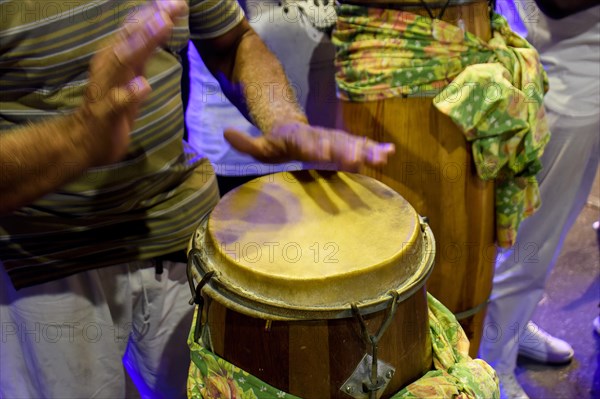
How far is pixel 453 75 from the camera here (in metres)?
1.67

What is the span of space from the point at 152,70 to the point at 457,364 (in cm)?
94

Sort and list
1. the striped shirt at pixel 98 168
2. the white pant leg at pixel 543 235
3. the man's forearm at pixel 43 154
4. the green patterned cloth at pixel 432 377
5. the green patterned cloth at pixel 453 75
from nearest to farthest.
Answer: the man's forearm at pixel 43 154 < the green patterned cloth at pixel 432 377 < the striped shirt at pixel 98 168 < the green patterned cloth at pixel 453 75 < the white pant leg at pixel 543 235

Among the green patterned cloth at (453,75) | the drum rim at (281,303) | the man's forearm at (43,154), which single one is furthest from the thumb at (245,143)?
the green patterned cloth at (453,75)

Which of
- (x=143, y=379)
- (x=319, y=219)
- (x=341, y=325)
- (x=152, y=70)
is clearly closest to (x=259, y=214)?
(x=319, y=219)

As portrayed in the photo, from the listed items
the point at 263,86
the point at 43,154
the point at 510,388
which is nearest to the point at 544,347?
the point at 510,388

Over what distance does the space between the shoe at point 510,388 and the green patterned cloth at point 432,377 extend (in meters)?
1.22

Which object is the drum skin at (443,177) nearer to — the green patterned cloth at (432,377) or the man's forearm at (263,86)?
the man's forearm at (263,86)

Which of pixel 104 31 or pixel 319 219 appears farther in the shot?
pixel 104 31

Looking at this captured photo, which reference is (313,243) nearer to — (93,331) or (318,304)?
(318,304)

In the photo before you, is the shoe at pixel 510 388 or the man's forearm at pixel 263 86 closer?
the man's forearm at pixel 263 86

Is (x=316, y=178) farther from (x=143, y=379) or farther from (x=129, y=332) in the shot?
(x=143, y=379)

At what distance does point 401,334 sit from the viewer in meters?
1.22

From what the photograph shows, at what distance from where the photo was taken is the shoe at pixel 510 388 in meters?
2.46

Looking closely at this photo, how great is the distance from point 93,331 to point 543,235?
1619 mm
